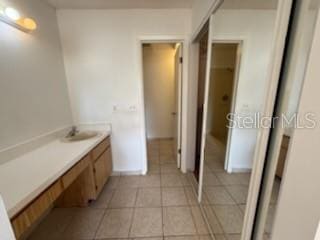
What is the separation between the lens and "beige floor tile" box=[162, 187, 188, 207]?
74.0 inches

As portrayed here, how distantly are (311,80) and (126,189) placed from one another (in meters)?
2.28

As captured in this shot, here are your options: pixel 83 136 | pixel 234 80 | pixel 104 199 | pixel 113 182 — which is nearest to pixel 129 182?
pixel 113 182

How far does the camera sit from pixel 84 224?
1624 millimetres

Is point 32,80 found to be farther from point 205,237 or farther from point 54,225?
point 205,237

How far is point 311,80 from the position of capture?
1.44 feet

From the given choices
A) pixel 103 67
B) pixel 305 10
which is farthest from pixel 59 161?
pixel 305 10

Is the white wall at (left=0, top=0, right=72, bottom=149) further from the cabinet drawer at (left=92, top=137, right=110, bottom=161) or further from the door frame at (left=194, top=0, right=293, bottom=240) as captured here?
the door frame at (left=194, top=0, right=293, bottom=240)

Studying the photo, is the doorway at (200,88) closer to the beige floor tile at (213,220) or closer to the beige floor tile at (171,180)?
the beige floor tile at (171,180)

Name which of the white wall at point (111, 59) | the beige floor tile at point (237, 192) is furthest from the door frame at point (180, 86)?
the beige floor tile at point (237, 192)

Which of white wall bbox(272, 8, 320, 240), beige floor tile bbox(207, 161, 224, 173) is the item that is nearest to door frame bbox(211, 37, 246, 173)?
beige floor tile bbox(207, 161, 224, 173)

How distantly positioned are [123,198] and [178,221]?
31.2 inches

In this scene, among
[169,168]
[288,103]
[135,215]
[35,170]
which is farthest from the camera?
[169,168]

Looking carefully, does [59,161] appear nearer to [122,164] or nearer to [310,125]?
→ [122,164]

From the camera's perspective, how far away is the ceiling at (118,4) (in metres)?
1.89
